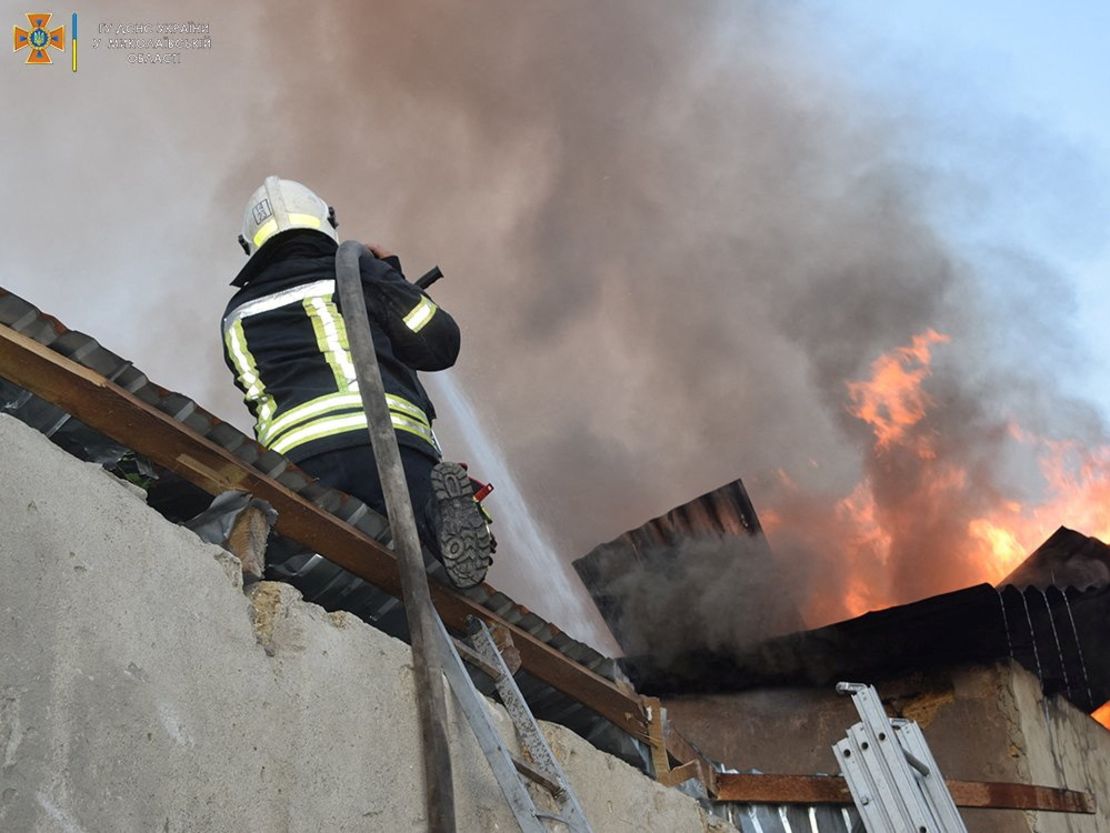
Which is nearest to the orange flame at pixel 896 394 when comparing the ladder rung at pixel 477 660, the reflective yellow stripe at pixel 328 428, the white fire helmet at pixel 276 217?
the white fire helmet at pixel 276 217

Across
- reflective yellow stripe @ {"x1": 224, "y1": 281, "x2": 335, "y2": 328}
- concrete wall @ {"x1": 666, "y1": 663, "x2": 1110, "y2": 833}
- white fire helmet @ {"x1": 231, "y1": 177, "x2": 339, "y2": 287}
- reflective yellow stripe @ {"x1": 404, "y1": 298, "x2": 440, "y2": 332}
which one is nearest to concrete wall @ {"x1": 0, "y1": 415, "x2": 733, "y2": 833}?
reflective yellow stripe @ {"x1": 404, "y1": 298, "x2": 440, "y2": 332}

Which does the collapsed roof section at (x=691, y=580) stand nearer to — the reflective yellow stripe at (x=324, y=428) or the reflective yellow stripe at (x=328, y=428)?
the reflective yellow stripe at (x=328, y=428)

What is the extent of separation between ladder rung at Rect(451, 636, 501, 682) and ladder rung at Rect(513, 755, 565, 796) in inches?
11.1

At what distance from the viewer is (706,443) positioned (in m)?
13.1

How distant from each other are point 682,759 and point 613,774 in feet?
2.39

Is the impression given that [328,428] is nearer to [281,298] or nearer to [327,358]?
[327,358]

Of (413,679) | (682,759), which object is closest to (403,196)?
(682,759)

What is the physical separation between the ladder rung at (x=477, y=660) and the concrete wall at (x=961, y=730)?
143 inches

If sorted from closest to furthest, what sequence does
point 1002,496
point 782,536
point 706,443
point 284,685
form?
point 284,685 → point 782,536 → point 1002,496 → point 706,443

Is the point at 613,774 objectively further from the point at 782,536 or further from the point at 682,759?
the point at 782,536

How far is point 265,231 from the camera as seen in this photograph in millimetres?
5395

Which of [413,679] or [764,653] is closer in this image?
[413,679]

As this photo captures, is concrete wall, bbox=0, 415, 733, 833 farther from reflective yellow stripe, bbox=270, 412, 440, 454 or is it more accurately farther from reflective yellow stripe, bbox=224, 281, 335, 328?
reflective yellow stripe, bbox=224, 281, 335, 328

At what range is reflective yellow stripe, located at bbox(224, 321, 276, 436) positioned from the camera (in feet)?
16.0
